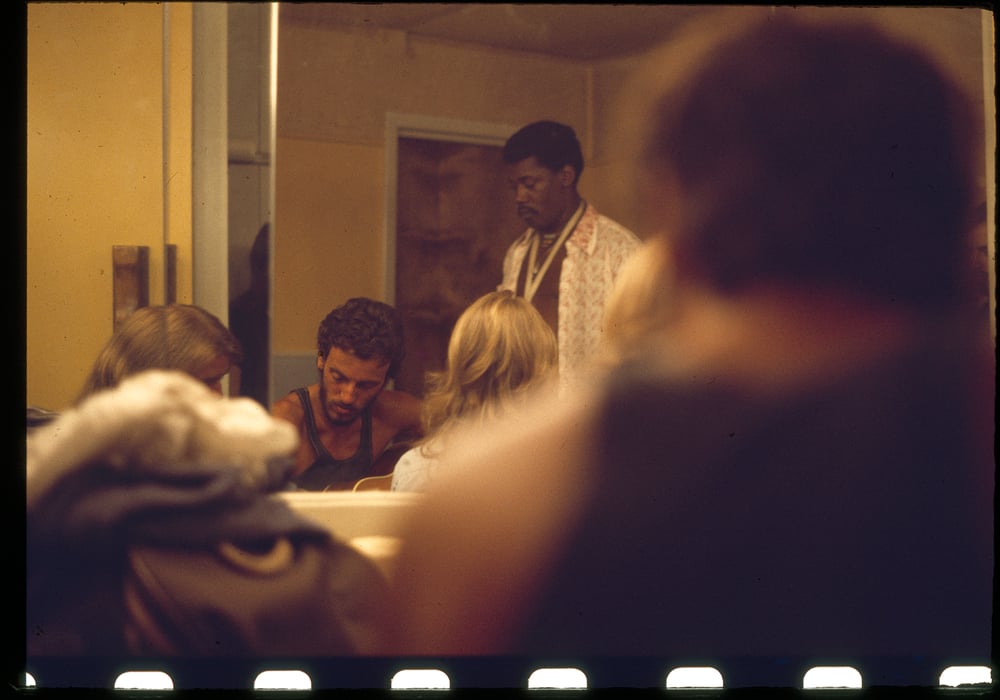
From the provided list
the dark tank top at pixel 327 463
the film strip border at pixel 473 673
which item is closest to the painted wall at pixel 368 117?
the dark tank top at pixel 327 463

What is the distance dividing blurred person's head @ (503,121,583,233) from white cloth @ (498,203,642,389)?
4 cm

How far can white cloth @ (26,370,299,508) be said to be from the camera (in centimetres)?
148

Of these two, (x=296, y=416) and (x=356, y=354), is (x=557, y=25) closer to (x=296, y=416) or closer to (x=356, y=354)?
(x=356, y=354)

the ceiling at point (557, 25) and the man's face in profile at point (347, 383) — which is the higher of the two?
the ceiling at point (557, 25)

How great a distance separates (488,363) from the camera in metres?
1.54

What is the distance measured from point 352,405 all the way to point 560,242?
45 centimetres

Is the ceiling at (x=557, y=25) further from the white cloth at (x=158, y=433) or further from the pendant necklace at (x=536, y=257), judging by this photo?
the white cloth at (x=158, y=433)

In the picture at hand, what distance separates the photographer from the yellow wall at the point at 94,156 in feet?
5.01

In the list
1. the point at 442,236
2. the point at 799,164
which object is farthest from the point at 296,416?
the point at 799,164

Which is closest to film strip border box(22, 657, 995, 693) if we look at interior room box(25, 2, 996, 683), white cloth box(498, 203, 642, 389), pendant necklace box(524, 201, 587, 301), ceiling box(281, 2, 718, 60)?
interior room box(25, 2, 996, 683)

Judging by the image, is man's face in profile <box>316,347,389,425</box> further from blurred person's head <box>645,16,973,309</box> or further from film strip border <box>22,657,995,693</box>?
blurred person's head <box>645,16,973,309</box>

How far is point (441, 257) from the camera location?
1.54 m

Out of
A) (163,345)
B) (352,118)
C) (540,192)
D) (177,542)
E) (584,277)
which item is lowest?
(177,542)

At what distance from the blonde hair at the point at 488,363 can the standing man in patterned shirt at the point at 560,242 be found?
0.10 feet
